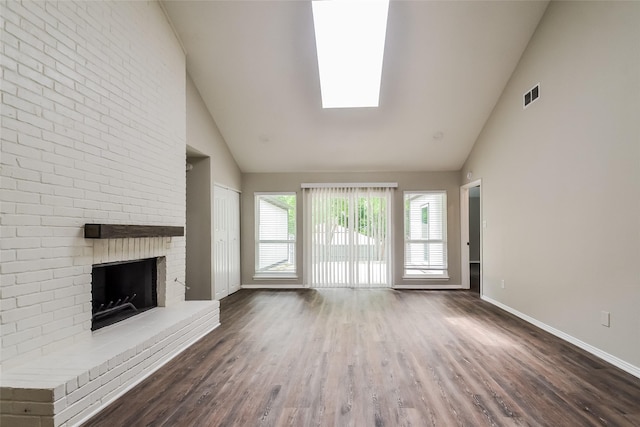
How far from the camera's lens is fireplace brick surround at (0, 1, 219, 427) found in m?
1.98

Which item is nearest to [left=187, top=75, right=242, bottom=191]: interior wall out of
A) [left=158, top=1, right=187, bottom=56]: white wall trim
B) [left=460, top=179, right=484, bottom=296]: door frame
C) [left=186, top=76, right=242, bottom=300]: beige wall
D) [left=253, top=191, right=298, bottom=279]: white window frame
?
[left=186, top=76, right=242, bottom=300]: beige wall

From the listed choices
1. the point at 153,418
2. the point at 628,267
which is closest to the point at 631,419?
the point at 628,267

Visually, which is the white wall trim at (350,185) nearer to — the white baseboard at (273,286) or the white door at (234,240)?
the white door at (234,240)

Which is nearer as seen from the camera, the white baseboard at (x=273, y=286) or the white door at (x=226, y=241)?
the white door at (x=226, y=241)

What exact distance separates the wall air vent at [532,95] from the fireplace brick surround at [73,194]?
4.21m

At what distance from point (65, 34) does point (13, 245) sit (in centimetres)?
153

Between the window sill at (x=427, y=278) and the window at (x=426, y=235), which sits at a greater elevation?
the window at (x=426, y=235)

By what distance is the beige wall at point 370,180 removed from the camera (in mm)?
6266

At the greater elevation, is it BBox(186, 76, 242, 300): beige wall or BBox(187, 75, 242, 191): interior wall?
BBox(187, 75, 242, 191): interior wall

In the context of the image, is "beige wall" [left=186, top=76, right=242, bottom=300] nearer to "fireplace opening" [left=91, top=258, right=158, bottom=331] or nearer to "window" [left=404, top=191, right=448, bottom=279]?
"fireplace opening" [left=91, top=258, right=158, bottom=331]

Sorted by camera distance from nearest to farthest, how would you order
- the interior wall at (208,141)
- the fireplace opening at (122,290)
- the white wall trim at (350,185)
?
the fireplace opening at (122,290), the interior wall at (208,141), the white wall trim at (350,185)

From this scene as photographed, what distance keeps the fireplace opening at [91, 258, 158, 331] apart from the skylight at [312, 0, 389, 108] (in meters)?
3.34

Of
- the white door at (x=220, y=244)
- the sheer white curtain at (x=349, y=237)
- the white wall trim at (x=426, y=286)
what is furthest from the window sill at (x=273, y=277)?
the white wall trim at (x=426, y=286)

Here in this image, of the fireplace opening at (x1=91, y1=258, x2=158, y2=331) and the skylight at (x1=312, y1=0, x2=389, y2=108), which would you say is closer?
the fireplace opening at (x1=91, y1=258, x2=158, y2=331)
